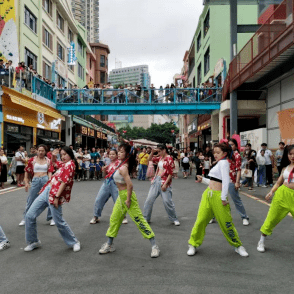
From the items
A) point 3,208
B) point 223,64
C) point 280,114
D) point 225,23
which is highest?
point 225,23

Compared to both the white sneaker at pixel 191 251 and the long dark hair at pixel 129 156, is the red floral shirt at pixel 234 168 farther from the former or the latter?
the long dark hair at pixel 129 156

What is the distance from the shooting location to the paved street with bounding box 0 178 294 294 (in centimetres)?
343

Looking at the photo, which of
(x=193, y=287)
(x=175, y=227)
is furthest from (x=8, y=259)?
(x=175, y=227)

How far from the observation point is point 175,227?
616 centimetres

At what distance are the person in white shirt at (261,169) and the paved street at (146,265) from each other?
666 centimetres

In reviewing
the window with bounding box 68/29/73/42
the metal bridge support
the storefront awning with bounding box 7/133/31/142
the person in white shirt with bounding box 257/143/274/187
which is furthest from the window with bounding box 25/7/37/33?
the person in white shirt with bounding box 257/143/274/187


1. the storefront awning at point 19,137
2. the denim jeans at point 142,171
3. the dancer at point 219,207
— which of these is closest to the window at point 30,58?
the storefront awning at point 19,137

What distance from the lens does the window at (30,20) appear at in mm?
22131

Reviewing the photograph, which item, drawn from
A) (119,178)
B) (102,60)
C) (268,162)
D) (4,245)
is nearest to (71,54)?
(268,162)

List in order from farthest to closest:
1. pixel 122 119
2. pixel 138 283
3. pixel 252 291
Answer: pixel 122 119 < pixel 138 283 < pixel 252 291

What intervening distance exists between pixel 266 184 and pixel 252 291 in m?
10.6

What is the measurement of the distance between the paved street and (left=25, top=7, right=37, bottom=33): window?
773 inches

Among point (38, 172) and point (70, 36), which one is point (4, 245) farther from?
point (70, 36)

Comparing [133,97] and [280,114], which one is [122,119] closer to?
[133,97]
